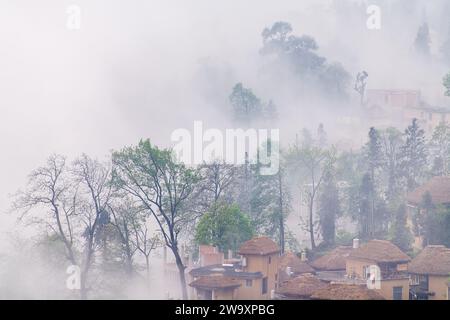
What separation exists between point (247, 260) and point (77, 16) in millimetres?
100789

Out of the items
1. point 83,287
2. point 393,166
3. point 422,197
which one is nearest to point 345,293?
point 83,287

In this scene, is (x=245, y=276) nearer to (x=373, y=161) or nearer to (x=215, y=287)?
(x=215, y=287)

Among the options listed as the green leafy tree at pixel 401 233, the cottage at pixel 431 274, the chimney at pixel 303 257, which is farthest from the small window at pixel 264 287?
the green leafy tree at pixel 401 233

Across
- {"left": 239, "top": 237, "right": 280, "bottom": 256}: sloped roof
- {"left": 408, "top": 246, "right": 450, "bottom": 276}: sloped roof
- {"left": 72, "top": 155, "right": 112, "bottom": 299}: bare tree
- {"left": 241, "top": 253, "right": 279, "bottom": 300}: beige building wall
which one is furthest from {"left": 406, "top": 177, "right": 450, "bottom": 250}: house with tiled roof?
→ {"left": 72, "top": 155, "right": 112, "bottom": 299}: bare tree

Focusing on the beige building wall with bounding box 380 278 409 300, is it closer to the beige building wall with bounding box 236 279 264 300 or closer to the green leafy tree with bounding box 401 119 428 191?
the beige building wall with bounding box 236 279 264 300

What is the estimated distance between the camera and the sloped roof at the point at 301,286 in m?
76.7

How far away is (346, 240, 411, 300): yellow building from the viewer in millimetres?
81000

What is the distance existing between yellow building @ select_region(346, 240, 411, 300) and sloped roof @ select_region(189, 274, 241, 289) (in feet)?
30.4

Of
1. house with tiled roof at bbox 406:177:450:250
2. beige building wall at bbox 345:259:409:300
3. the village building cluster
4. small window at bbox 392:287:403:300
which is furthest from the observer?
house with tiled roof at bbox 406:177:450:250

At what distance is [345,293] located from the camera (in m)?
72.2

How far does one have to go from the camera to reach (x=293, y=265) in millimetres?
88938
